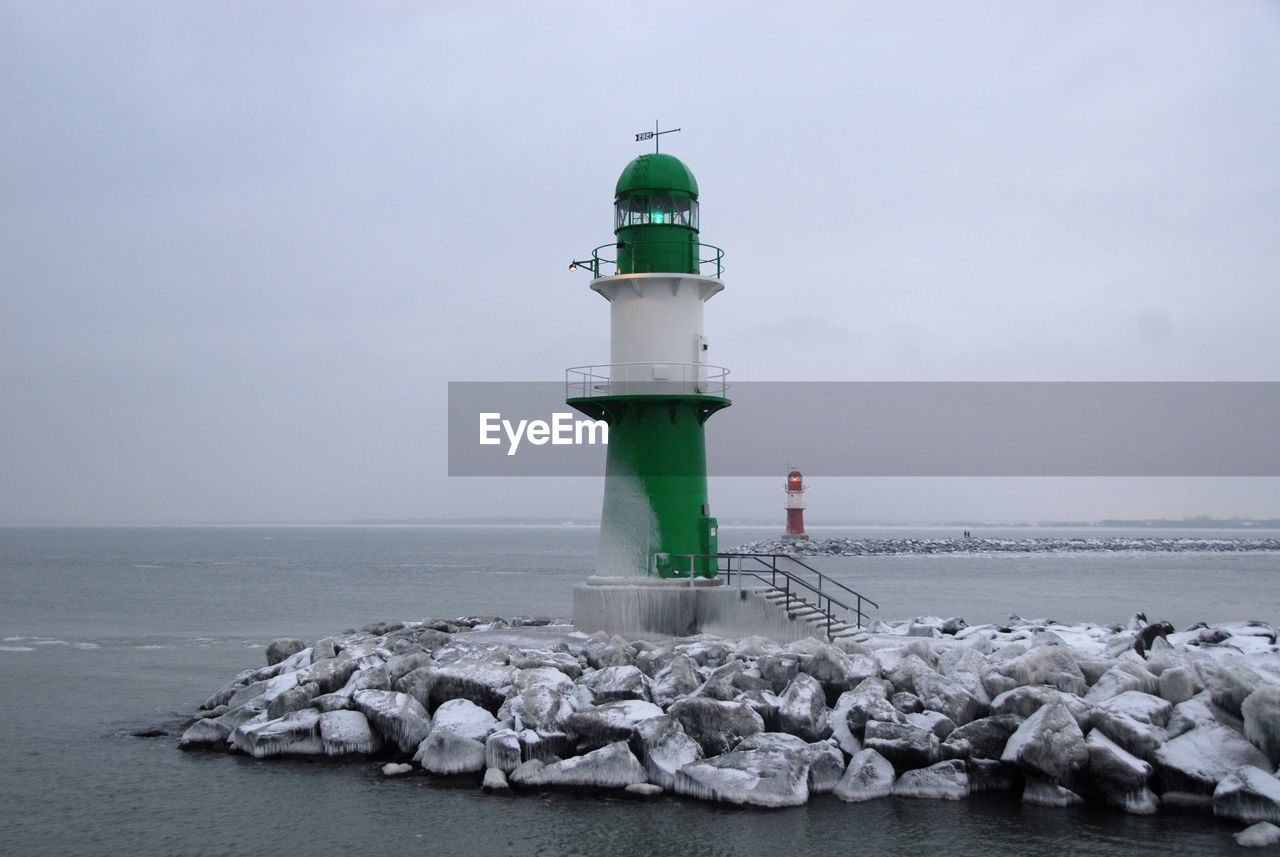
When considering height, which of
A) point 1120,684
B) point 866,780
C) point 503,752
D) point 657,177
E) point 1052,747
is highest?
point 657,177

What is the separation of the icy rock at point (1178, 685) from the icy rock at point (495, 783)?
710cm

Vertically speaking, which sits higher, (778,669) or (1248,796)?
(778,669)

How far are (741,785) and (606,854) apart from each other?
5.59 feet

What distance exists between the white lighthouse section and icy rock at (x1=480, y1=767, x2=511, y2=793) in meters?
6.81

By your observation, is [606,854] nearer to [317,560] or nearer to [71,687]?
[71,687]

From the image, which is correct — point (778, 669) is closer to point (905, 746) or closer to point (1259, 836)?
point (905, 746)

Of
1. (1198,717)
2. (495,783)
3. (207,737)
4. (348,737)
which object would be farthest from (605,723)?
(1198,717)

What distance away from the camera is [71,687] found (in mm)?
20125

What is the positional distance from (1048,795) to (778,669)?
343 cm

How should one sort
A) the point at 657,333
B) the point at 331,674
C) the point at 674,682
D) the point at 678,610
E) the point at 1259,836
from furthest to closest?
1. the point at 657,333
2. the point at 678,610
3. the point at 331,674
4. the point at 674,682
5. the point at 1259,836

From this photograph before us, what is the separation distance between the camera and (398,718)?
42.5 feet

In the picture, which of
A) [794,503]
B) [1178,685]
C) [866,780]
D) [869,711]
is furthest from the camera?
[794,503]

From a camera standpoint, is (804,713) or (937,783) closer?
(937,783)

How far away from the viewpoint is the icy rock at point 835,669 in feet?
43.6
